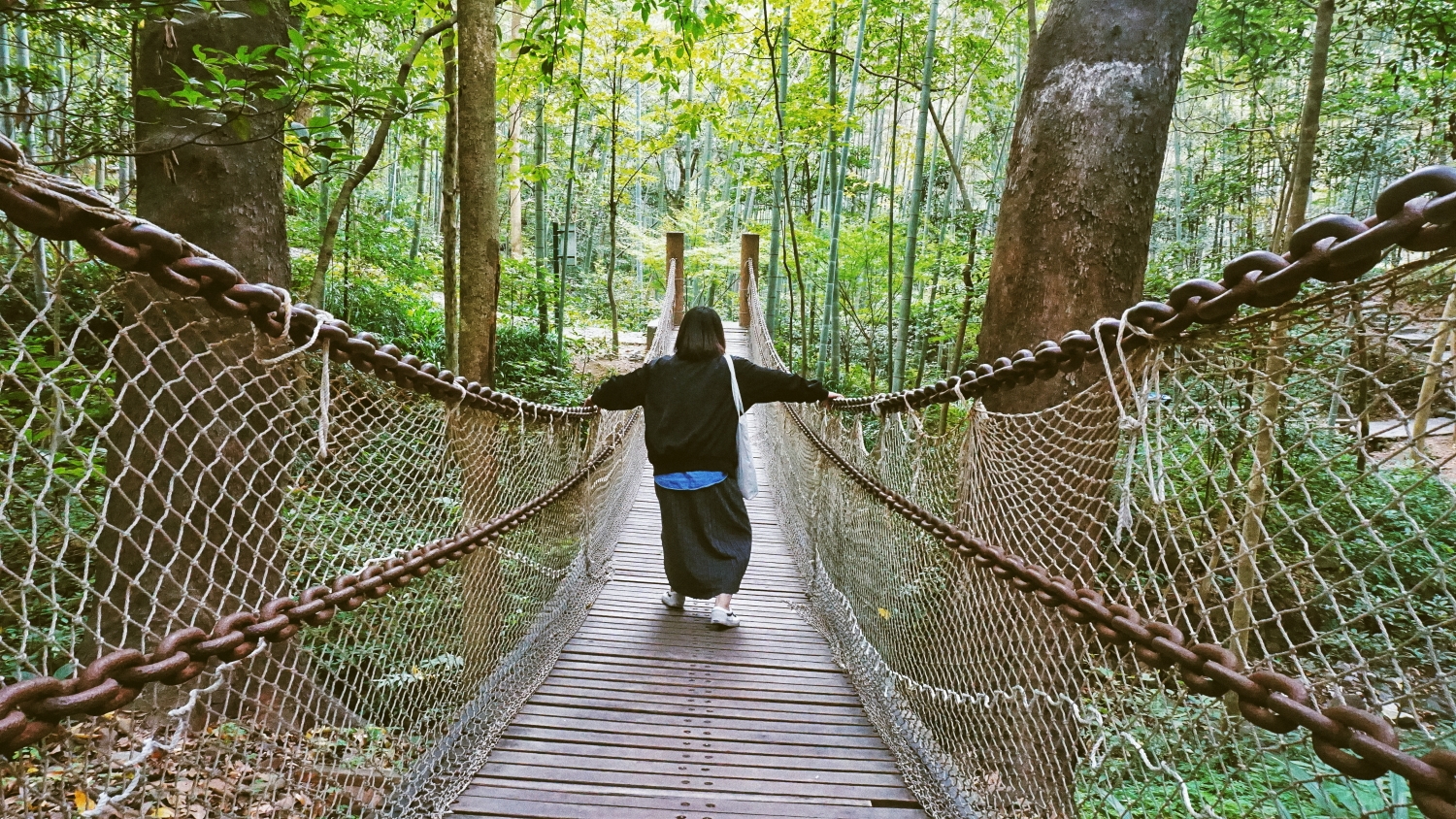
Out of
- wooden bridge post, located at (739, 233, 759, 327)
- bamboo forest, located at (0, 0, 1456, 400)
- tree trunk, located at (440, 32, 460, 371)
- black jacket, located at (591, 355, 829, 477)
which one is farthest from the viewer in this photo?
wooden bridge post, located at (739, 233, 759, 327)

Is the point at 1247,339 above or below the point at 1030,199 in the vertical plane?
below

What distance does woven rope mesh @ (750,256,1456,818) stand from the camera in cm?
63

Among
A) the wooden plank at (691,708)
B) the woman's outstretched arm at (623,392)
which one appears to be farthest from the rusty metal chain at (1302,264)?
the woman's outstretched arm at (623,392)

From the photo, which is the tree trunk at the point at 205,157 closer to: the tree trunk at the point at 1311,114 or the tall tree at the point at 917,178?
the tall tree at the point at 917,178

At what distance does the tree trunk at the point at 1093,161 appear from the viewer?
1.49 m

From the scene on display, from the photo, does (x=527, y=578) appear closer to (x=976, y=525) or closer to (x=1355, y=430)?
(x=976, y=525)

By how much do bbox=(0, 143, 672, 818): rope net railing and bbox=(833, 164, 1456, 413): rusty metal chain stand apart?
110 centimetres

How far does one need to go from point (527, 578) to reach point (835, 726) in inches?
40.7

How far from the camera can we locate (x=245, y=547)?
1.82m

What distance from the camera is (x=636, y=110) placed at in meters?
14.7

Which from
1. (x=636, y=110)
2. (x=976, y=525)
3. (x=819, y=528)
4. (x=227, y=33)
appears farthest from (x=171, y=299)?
(x=636, y=110)

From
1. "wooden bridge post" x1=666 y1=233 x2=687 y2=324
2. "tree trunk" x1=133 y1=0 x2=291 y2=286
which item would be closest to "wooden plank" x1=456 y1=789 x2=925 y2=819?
"tree trunk" x1=133 y1=0 x2=291 y2=286

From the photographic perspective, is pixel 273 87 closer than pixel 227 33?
Yes

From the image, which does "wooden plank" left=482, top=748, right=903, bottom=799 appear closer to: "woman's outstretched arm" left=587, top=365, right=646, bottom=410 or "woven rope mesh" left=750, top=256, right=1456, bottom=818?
"woven rope mesh" left=750, top=256, right=1456, bottom=818
